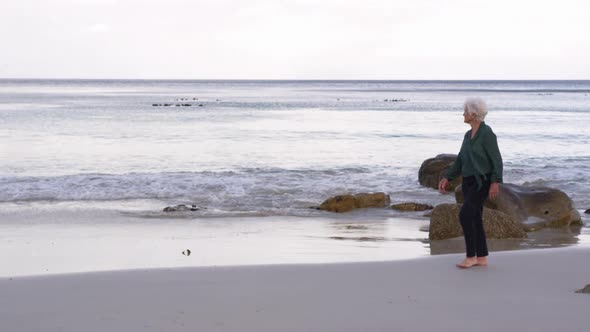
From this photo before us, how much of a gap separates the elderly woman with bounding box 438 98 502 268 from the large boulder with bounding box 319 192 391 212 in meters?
6.24

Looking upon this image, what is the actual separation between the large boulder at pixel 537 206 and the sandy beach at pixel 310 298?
4.23 meters

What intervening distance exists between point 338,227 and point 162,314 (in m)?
6.37

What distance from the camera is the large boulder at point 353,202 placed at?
1386cm

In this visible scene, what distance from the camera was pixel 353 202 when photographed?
14.1 m

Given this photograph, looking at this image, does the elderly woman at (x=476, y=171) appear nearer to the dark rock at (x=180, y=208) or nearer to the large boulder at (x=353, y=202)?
the large boulder at (x=353, y=202)

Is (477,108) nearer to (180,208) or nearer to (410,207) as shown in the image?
(410,207)

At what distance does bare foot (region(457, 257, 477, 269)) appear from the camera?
24.8 ft

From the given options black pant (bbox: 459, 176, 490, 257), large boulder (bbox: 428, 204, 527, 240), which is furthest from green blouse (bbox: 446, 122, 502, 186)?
large boulder (bbox: 428, 204, 527, 240)

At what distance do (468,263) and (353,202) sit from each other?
21.5 feet

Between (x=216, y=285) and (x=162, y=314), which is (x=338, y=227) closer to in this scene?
(x=216, y=285)

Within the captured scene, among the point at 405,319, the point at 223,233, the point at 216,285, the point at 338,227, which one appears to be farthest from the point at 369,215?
the point at 405,319

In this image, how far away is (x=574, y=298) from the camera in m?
6.29

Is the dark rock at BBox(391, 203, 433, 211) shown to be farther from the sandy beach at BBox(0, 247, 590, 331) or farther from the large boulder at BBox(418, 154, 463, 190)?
the sandy beach at BBox(0, 247, 590, 331)

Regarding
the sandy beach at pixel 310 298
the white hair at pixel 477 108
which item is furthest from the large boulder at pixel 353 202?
the white hair at pixel 477 108
